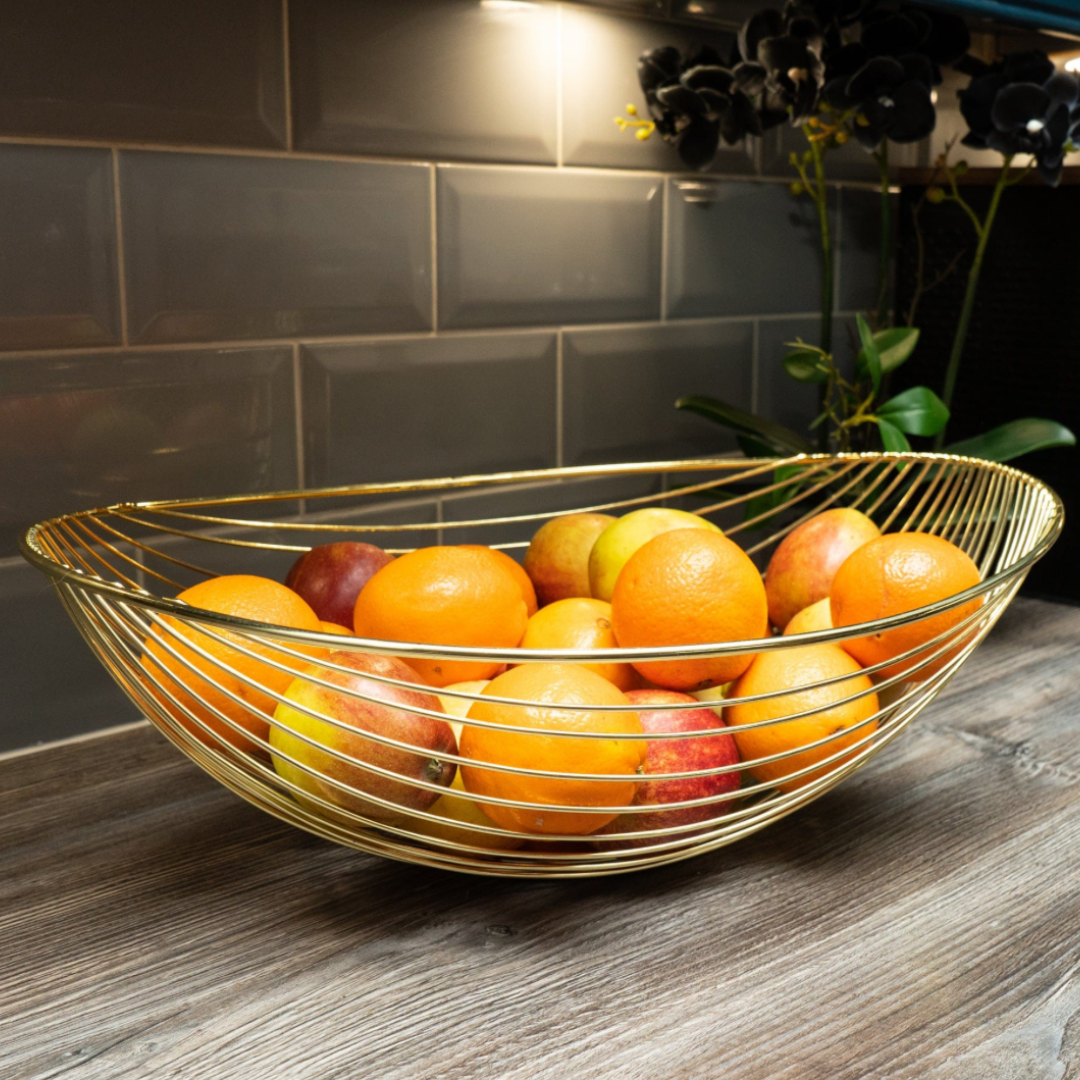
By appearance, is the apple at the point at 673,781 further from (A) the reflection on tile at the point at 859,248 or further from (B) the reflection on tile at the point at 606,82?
(A) the reflection on tile at the point at 859,248

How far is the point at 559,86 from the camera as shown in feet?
3.31

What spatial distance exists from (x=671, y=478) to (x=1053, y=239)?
0.47 m

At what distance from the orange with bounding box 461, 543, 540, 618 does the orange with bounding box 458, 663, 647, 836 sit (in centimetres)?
13

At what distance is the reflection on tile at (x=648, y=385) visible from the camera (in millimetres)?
1078

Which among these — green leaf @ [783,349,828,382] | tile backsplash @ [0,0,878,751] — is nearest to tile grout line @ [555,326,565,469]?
tile backsplash @ [0,0,878,751]

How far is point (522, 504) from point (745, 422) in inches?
9.2

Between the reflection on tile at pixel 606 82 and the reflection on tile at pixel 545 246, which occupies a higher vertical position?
the reflection on tile at pixel 606 82

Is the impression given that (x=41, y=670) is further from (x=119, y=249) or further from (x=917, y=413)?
(x=917, y=413)

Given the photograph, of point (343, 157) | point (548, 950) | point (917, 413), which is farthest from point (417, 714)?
point (917, 413)

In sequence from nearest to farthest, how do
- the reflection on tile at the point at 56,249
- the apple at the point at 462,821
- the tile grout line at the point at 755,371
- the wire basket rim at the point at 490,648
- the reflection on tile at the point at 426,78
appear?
the wire basket rim at the point at 490,648, the apple at the point at 462,821, the reflection on tile at the point at 56,249, the reflection on tile at the point at 426,78, the tile grout line at the point at 755,371

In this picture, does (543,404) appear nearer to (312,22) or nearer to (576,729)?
(312,22)

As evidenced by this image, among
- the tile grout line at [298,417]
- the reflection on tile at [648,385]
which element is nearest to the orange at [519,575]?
the tile grout line at [298,417]

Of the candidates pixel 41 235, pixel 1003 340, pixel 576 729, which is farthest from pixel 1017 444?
pixel 41 235

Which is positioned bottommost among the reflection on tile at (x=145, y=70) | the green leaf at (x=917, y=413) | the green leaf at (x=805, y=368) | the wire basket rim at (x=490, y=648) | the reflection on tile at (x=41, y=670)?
the reflection on tile at (x=41, y=670)
